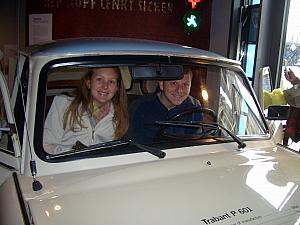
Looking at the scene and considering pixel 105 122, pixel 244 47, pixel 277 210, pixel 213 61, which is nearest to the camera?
pixel 277 210

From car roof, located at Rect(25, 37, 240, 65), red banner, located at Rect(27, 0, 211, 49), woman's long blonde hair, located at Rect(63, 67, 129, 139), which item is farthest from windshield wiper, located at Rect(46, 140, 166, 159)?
red banner, located at Rect(27, 0, 211, 49)

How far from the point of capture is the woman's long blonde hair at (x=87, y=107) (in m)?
1.99

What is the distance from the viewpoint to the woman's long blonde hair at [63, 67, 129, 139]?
199 cm

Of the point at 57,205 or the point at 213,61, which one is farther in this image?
the point at 213,61

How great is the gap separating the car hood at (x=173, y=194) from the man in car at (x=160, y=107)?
0.20 metres

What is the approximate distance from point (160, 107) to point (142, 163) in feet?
1.54

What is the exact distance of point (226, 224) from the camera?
1.48 m

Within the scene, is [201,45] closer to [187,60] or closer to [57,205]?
[187,60]

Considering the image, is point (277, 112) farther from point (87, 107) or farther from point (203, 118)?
point (87, 107)

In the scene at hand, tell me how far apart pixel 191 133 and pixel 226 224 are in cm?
70

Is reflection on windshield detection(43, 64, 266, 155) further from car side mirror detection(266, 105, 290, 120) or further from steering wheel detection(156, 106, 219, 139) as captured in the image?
car side mirror detection(266, 105, 290, 120)

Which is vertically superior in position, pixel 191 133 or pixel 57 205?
pixel 191 133

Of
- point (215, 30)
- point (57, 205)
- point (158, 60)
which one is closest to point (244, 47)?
point (215, 30)

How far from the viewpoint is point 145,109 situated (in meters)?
2.12
